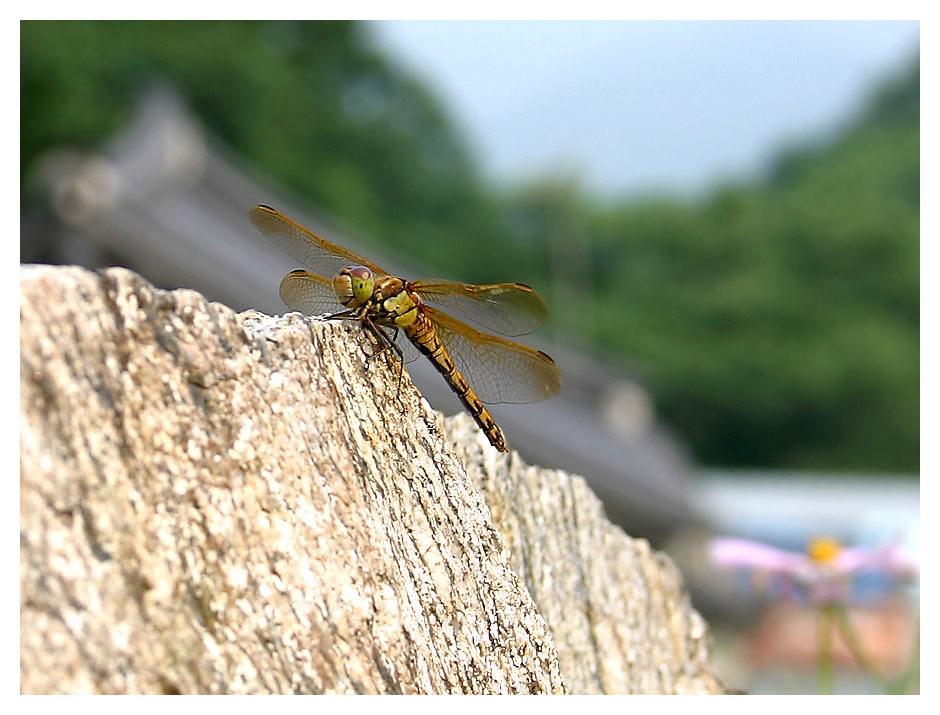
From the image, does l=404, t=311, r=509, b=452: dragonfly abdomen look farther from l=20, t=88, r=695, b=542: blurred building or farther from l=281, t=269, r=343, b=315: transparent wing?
l=20, t=88, r=695, b=542: blurred building

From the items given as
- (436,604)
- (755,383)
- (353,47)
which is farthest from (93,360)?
(353,47)

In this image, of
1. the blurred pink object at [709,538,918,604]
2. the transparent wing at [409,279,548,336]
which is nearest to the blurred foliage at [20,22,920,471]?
the blurred pink object at [709,538,918,604]

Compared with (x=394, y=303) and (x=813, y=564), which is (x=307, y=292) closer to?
(x=394, y=303)

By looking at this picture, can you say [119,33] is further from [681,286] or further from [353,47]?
[681,286]

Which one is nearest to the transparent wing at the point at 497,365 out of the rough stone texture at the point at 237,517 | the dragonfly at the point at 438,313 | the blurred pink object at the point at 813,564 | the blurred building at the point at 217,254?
the dragonfly at the point at 438,313

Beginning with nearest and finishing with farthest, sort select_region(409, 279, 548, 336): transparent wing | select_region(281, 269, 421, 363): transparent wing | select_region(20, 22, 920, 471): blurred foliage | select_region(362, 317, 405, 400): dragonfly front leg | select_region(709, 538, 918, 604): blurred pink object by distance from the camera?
1. select_region(362, 317, 405, 400): dragonfly front leg
2. select_region(281, 269, 421, 363): transparent wing
3. select_region(409, 279, 548, 336): transparent wing
4. select_region(709, 538, 918, 604): blurred pink object
5. select_region(20, 22, 920, 471): blurred foliage

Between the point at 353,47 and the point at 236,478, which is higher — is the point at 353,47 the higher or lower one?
the higher one
